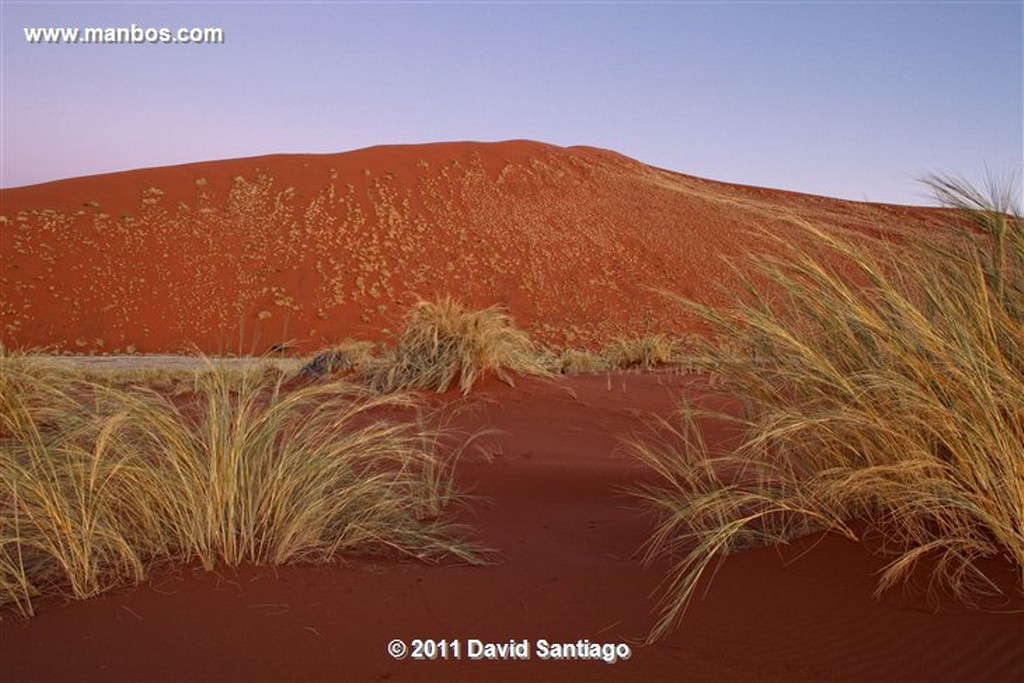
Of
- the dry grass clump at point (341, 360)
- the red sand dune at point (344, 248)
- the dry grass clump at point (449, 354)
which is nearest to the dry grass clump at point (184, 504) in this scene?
the dry grass clump at point (449, 354)

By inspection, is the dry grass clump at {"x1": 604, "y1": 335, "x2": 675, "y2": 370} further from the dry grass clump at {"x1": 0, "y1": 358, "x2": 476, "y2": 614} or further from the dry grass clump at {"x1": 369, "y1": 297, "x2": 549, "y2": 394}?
the dry grass clump at {"x1": 0, "y1": 358, "x2": 476, "y2": 614}

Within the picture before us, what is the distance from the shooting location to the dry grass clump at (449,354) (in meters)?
9.96

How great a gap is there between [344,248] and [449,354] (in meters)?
29.1

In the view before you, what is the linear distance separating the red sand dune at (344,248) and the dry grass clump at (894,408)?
2374 centimetres

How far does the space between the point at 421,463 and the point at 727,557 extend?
2.69 m

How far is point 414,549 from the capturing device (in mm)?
4480

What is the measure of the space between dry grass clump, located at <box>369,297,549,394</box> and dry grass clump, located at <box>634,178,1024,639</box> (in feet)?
17.7

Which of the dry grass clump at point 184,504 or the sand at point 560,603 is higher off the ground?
the dry grass clump at point 184,504

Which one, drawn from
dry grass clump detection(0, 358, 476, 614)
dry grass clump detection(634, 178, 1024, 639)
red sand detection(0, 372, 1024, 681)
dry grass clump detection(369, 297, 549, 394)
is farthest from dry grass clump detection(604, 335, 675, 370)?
red sand detection(0, 372, 1024, 681)

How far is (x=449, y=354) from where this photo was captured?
1016 cm

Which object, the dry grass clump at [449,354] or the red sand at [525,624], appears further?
the dry grass clump at [449,354]

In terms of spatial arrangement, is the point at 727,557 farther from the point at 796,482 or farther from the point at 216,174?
the point at 216,174

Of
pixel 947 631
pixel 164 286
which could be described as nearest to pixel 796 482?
pixel 947 631

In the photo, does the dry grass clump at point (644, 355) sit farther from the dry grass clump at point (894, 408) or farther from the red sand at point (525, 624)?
the red sand at point (525, 624)
